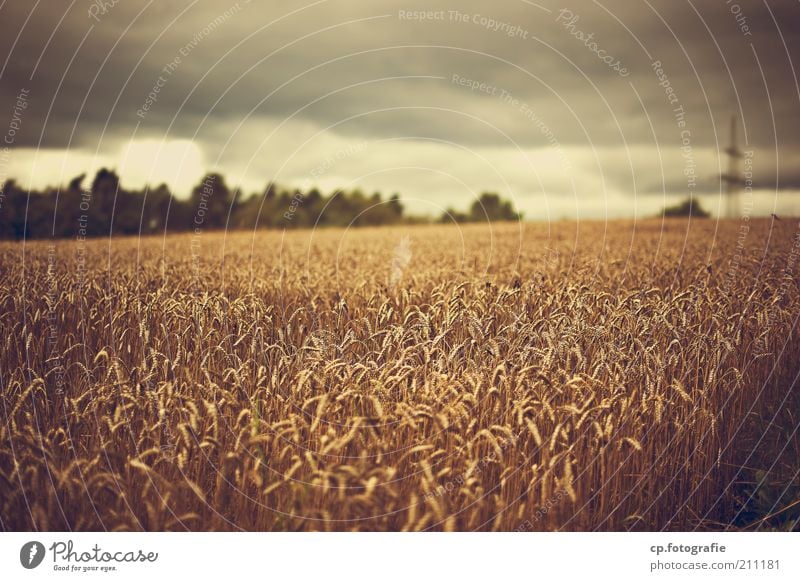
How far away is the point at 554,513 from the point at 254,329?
9.12ft

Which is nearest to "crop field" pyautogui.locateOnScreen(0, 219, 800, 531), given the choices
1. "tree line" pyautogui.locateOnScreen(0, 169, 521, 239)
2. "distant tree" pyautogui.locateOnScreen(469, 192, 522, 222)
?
"tree line" pyautogui.locateOnScreen(0, 169, 521, 239)

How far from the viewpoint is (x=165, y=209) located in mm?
13367

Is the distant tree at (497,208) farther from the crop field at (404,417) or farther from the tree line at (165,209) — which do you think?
the crop field at (404,417)

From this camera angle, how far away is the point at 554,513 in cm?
349

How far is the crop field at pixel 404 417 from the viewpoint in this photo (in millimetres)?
3383

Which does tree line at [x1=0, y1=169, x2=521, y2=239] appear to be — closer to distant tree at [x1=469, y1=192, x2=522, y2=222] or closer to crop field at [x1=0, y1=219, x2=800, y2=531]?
distant tree at [x1=469, y1=192, x2=522, y2=222]

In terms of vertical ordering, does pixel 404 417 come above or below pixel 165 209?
below

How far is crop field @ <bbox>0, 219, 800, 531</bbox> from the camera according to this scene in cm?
338
